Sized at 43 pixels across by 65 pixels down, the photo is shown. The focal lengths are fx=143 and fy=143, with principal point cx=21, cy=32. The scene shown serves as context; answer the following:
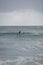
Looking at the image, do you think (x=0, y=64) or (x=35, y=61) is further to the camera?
(x=35, y=61)

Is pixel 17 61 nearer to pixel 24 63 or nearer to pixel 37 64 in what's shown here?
pixel 24 63

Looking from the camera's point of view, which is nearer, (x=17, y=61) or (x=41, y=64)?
(x=41, y=64)

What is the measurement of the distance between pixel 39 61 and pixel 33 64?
29cm

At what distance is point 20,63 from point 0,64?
1.69ft

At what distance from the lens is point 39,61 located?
12.6 feet

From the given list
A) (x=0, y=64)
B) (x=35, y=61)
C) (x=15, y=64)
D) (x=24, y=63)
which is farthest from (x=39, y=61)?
(x=0, y=64)

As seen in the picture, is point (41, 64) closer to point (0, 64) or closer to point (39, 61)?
point (39, 61)

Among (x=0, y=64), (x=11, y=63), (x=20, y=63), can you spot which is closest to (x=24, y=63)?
(x=20, y=63)

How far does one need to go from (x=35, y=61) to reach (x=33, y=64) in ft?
0.85

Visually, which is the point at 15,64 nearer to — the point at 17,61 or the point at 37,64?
the point at 17,61

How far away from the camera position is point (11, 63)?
3.72 metres

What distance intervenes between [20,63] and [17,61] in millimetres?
197

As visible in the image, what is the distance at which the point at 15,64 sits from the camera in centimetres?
363

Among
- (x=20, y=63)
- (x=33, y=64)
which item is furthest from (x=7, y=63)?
(x=33, y=64)
